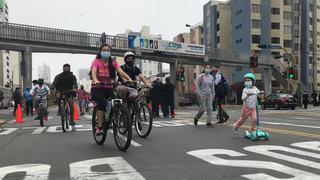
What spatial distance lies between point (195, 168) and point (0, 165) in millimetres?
2830

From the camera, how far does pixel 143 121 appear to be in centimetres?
966

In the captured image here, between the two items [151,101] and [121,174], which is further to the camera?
[151,101]

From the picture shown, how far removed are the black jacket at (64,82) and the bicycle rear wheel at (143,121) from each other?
3.48 meters

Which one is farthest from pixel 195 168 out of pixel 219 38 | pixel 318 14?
pixel 318 14

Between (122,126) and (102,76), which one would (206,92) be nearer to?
(102,76)

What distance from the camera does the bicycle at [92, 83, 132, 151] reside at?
24.7 ft

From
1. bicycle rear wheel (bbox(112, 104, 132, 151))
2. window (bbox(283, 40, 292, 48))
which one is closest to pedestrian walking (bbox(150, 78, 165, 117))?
bicycle rear wheel (bbox(112, 104, 132, 151))

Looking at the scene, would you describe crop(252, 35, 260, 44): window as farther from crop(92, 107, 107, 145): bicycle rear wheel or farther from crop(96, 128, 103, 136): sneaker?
crop(96, 128, 103, 136): sneaker

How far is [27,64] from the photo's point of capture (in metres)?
37.5

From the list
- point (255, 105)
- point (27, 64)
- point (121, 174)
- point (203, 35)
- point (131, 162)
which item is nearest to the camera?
point (121, 174)

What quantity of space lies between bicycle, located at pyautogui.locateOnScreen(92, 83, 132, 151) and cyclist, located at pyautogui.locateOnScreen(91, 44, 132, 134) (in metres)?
0.09

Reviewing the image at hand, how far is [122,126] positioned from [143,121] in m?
1.91

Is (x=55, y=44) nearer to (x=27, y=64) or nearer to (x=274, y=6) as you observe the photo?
(x=27, y=64)

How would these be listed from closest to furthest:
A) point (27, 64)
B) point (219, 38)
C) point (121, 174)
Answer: point (121, 174), point (27, 64), point (219, 38)
